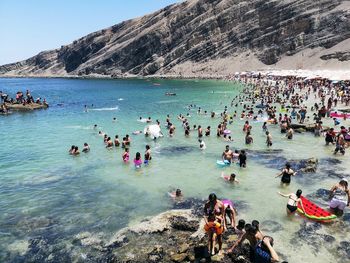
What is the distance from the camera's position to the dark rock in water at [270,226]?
13.4m

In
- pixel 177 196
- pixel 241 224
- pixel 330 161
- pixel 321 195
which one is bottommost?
pixel 177 196

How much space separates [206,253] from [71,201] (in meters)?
8.54

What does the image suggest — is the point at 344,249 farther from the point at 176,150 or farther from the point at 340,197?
the point at 176,150

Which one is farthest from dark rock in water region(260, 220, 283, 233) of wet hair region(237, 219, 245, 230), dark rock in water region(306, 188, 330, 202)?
dark rock in water region(306, 188, 330, 202)

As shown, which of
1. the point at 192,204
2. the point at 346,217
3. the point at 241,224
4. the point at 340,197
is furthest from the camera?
the point at 192,204

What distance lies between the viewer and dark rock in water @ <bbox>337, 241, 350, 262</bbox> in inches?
458

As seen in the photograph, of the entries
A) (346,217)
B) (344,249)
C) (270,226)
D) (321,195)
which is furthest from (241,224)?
(321,195)

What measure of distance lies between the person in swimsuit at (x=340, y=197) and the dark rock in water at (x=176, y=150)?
12117 mm

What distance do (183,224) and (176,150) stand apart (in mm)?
13310

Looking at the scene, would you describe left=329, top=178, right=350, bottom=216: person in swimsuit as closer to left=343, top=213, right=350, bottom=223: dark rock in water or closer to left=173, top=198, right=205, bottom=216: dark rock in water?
left=343, top=213, right=350, bottom=223: dark rock in water

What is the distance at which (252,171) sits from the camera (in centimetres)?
2084

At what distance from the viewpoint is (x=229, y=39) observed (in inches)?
4909

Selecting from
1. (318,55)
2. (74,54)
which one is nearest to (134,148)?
(318,55)

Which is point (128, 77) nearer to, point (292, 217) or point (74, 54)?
point (74, 54)
